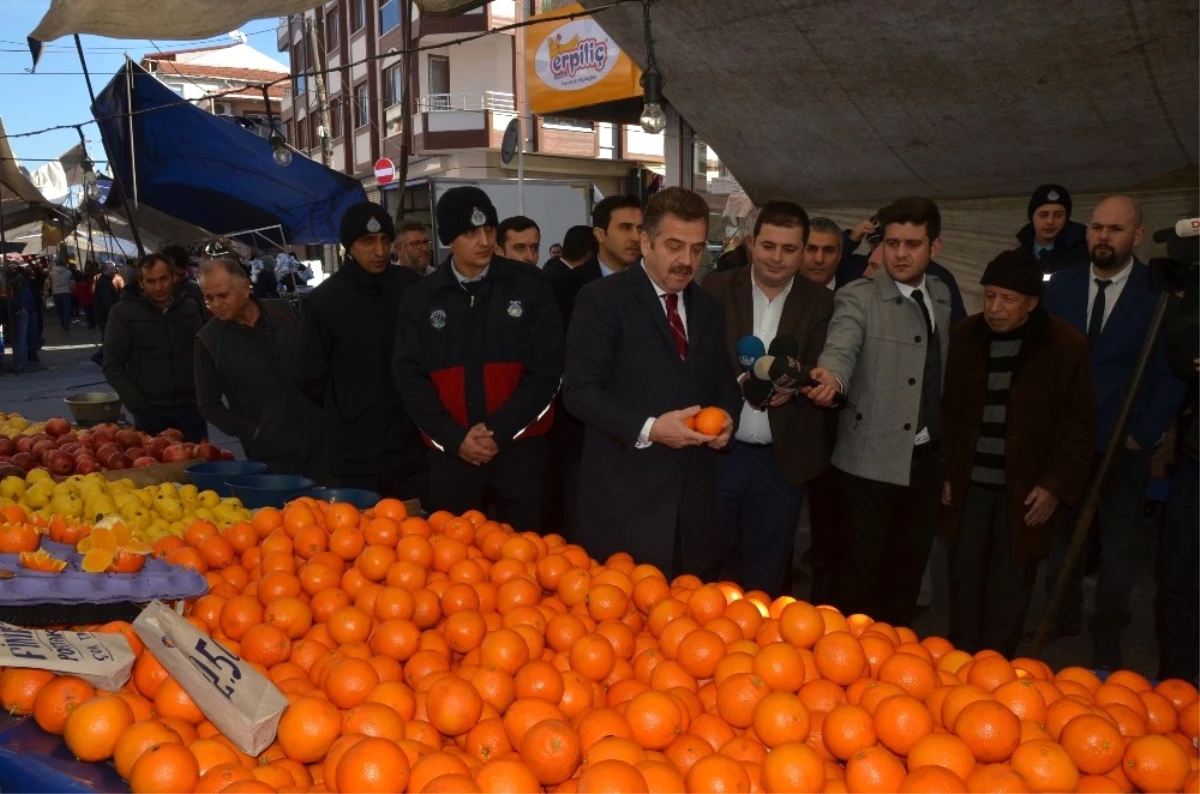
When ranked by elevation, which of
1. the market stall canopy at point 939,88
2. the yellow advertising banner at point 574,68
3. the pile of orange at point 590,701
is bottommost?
the pile of orange at point 590,701

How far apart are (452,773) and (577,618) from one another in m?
0.83

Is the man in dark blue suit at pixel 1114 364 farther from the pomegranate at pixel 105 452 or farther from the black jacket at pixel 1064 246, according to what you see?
the pomegranate at pixel 105 452

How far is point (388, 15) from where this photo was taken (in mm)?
32156

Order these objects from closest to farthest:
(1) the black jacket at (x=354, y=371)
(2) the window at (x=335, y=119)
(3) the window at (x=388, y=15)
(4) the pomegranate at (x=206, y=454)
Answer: (1) the black jacket at (x=354, y=371)
(4) the pomegranate at (x=206, y=454)
(3) the window at (x=388, y=15)
(2) the window at (x=335, y=119)

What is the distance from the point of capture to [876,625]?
2363mm

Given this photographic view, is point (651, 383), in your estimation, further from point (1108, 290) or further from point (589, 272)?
point (1108, 290)

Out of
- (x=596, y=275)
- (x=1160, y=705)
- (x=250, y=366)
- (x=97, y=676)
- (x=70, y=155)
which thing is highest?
(x=70, y=155)

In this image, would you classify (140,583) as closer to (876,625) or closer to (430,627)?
Answer: (430,627)

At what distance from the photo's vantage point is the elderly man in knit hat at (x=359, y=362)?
4.34 metres

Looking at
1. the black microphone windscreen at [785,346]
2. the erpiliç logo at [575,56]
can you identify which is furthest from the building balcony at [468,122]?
the black microphone windscreen at [785,346]

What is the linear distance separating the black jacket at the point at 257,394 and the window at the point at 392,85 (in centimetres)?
2861

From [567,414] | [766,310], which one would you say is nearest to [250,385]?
[567,414]

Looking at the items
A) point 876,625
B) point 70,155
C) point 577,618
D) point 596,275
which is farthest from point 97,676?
point 70,155

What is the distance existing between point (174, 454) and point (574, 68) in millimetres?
11512
